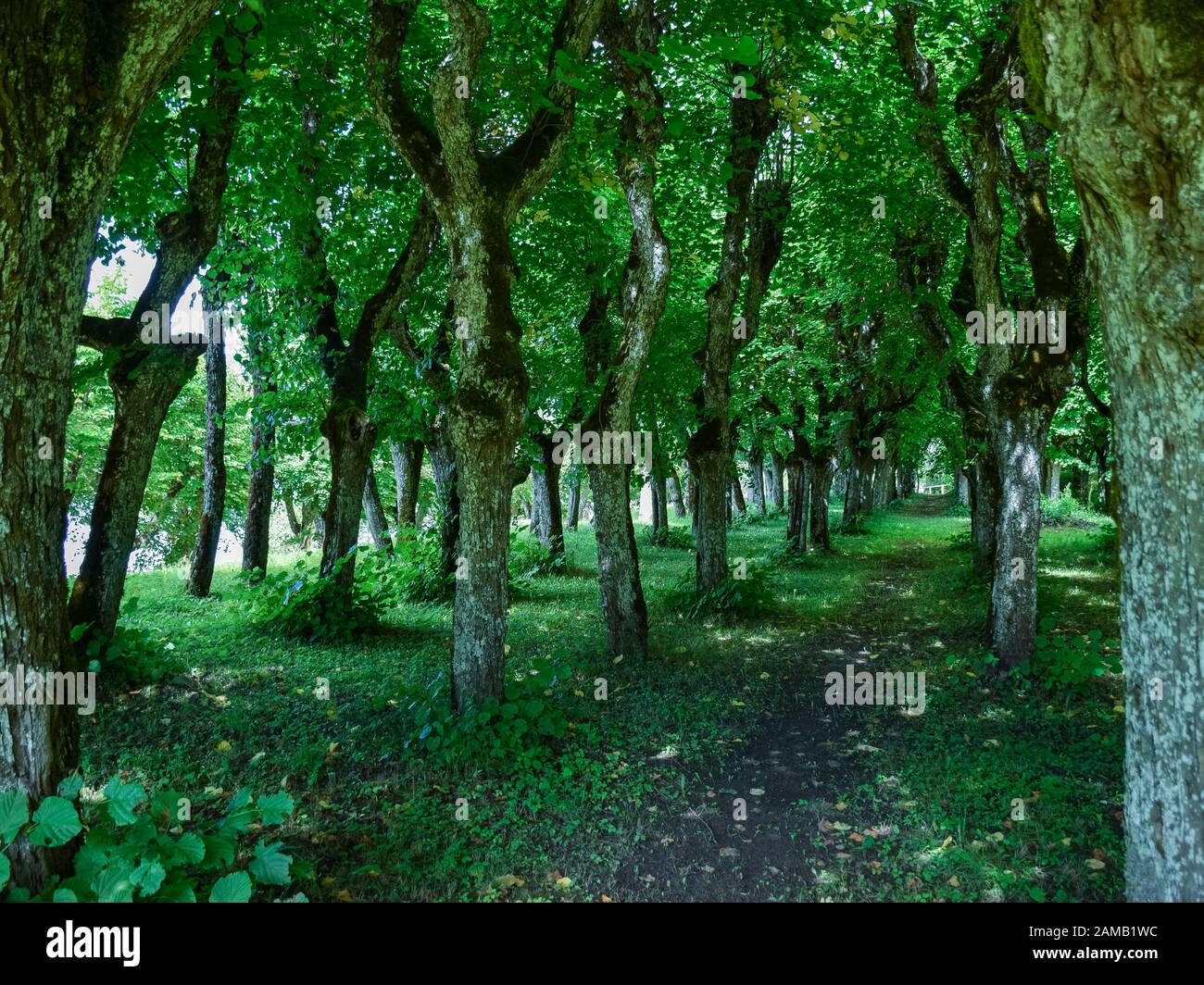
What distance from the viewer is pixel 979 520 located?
14.6 metres

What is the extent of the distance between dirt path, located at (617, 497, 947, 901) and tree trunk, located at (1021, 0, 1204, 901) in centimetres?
183

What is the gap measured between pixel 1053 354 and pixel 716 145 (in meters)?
5.93

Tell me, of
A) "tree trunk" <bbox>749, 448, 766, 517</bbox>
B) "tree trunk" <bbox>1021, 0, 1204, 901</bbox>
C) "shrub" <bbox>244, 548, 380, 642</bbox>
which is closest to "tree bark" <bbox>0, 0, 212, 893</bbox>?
"tree trunk" <bbox>1021, 0, 1204, 901</bbox>

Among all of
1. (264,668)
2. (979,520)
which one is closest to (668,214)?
(979,520)

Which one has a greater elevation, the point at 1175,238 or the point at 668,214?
the point at 668,214

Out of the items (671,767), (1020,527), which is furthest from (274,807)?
(1020,527)

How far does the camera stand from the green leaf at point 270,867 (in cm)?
345

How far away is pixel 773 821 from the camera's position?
541 cm

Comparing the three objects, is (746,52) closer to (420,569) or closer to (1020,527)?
(1020,527)

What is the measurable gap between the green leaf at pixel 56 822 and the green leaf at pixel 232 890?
0.59 meters

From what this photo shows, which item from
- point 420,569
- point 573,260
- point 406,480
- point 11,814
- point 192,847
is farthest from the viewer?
point 406,480

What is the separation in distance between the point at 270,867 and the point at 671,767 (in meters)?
3.53

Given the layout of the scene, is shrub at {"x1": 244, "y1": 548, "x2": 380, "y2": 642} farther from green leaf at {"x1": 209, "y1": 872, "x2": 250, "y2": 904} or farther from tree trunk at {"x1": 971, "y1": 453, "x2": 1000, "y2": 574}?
tree trunk at {"x1": 971, "y1": 453, "x2": 1000, "y2": 574}

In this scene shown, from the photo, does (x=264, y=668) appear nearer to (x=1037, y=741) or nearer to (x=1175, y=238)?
(x=1037, y=741)
